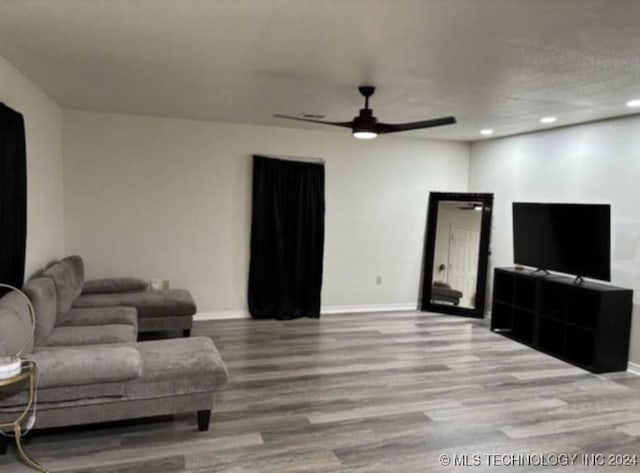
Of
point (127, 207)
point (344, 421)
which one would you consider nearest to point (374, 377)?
point (344, 421)

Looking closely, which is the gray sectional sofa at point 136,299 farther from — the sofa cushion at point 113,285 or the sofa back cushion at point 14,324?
the sofa back cushion at point 14,324

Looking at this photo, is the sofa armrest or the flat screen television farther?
the flat screen television

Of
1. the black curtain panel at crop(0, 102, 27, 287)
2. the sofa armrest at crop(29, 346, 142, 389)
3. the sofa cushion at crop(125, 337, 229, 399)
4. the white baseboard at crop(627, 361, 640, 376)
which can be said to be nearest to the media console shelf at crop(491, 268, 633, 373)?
the white baseboard at crop(627, 361, 640, 376)

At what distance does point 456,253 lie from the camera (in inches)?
256

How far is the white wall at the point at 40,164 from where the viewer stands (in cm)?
362

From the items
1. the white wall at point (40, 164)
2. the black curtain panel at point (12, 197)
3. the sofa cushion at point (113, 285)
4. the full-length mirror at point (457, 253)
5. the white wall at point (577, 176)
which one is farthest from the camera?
the full-length mirror at point (457, 253)

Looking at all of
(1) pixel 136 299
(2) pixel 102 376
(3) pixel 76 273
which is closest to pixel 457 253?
(1) pixel 136 299

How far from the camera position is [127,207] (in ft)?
17.8

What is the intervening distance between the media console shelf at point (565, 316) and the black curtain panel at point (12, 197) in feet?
15.9

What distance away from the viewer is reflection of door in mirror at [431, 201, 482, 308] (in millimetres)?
6402

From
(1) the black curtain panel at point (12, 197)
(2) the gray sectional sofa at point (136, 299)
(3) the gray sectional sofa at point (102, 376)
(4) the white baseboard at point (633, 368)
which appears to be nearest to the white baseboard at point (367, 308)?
(2) the gray sectional sofa at point (136, 299)

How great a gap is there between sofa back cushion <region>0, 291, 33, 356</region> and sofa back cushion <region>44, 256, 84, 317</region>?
27.7 inches

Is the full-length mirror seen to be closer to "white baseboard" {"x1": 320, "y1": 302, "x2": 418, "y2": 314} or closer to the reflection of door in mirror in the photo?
the reflection of door in mirror

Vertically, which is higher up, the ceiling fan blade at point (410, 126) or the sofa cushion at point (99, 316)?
the ceiling fan blade at point (410, 126)
